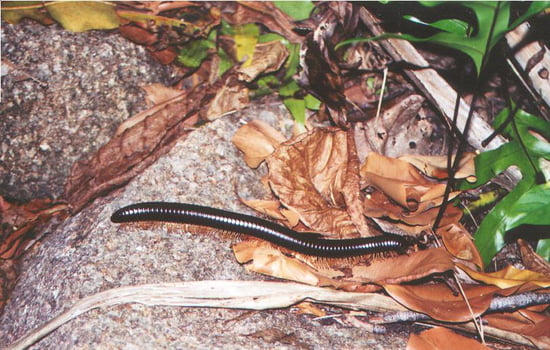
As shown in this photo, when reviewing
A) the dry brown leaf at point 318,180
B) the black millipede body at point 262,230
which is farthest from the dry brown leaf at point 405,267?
the dry brown leaf at point 318,180

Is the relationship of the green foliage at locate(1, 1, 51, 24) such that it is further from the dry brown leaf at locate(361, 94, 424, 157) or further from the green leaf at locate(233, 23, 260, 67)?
the dry brown leaf at locate(361, 94, 424, 157)

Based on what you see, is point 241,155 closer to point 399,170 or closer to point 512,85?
point 399,170

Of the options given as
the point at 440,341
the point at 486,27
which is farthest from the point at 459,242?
the point at 486,27

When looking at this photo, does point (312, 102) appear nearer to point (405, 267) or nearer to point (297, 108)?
point (297, 108)

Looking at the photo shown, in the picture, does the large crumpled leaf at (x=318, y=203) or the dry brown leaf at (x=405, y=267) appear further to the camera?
the large crumpled leaf at (x=318, y=203)

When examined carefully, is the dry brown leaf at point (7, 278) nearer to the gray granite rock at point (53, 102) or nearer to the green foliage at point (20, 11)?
the gray granite rock at point (53, 102)

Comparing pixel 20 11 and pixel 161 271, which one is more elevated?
pixel 20 11
